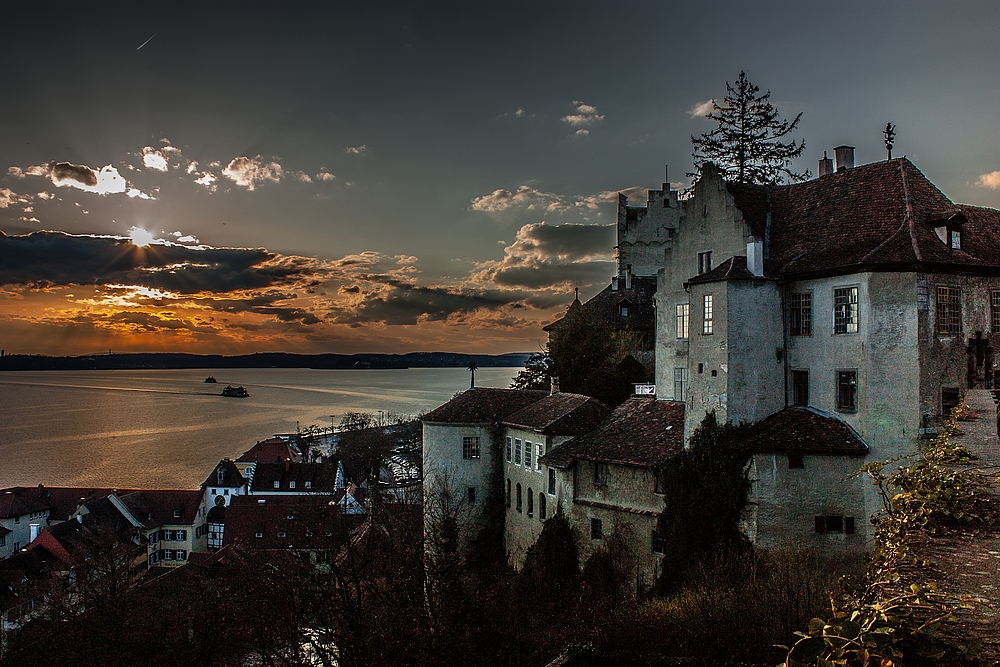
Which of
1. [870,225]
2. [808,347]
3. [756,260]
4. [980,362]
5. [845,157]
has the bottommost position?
[980,362]

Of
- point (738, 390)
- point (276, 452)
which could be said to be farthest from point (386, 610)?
point (276, 452)

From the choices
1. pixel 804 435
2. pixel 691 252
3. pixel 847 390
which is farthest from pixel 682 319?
pixel 804 435

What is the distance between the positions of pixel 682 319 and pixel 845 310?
724cm

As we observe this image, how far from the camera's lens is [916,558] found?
221 inches

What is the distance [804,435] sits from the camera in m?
22.0

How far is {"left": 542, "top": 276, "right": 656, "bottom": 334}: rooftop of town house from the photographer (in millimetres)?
42125

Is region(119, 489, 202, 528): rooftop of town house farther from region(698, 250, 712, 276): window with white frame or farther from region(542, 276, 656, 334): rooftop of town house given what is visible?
region(698, 250, 712, 276): window with white frame

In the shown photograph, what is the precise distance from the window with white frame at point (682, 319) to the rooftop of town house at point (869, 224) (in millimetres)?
4537

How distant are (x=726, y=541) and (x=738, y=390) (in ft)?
16.2

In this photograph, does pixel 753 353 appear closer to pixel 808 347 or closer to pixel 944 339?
pixel 808 347

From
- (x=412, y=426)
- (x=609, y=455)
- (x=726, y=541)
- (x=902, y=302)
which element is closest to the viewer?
(x=902, y=302)

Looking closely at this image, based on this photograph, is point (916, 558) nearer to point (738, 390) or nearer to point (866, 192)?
point (738, 390)

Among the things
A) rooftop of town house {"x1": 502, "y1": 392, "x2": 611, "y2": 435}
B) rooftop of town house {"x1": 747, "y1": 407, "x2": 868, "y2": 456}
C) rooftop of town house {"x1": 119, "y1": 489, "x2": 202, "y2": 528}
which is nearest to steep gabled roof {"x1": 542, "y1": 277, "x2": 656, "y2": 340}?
rooftop of town house {"x1": 502, "y1": 392, "x2": 611, "y2": 435}

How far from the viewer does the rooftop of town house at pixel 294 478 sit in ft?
251
